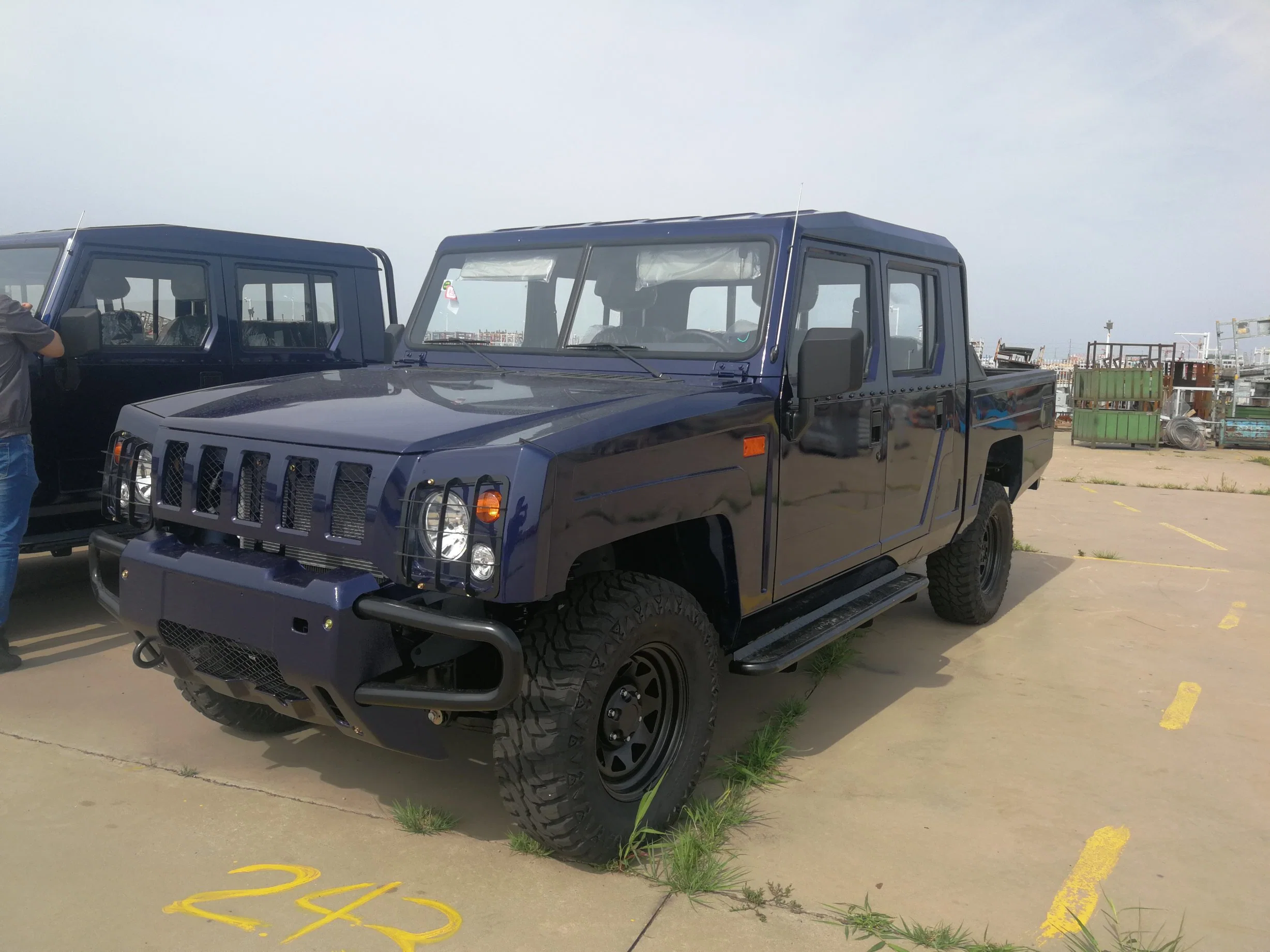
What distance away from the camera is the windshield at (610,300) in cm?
383

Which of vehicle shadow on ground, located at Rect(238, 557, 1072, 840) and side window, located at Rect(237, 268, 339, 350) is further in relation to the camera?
side window, located at Rect(237, 268, 339, 350)

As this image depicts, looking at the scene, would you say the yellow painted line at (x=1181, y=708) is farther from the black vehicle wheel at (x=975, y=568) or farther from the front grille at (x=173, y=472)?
the front grille at (x=173, y=472)

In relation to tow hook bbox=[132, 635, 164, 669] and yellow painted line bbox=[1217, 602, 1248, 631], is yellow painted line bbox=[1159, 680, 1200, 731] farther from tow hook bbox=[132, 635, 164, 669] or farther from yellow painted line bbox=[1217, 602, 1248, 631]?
tow hook bbox=[132, 635, 164, 669]

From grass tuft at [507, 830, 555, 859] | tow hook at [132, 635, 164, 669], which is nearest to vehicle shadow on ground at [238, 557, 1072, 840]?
grass tuft at [507, 830, 555, 859]

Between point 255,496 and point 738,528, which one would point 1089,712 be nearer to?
point 738,528

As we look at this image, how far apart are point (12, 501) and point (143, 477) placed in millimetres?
1895

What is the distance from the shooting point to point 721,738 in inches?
165

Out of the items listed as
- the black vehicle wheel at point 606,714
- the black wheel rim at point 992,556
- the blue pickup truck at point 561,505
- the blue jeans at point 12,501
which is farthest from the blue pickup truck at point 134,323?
the black wheel rim at point 992,556

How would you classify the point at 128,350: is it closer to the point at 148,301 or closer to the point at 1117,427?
the point at 148,301

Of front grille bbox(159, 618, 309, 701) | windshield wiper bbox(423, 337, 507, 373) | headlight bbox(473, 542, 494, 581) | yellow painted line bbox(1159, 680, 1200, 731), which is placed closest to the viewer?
headlight bbox(473, 542, 494, 581)

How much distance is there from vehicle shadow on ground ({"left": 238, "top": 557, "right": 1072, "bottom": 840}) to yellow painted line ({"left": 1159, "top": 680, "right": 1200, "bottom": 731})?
37.5 inches

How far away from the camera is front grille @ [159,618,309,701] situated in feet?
9.52

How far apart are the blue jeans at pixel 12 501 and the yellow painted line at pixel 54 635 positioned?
37 cm

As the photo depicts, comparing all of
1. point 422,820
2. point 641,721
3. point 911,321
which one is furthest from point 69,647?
point 911,321
